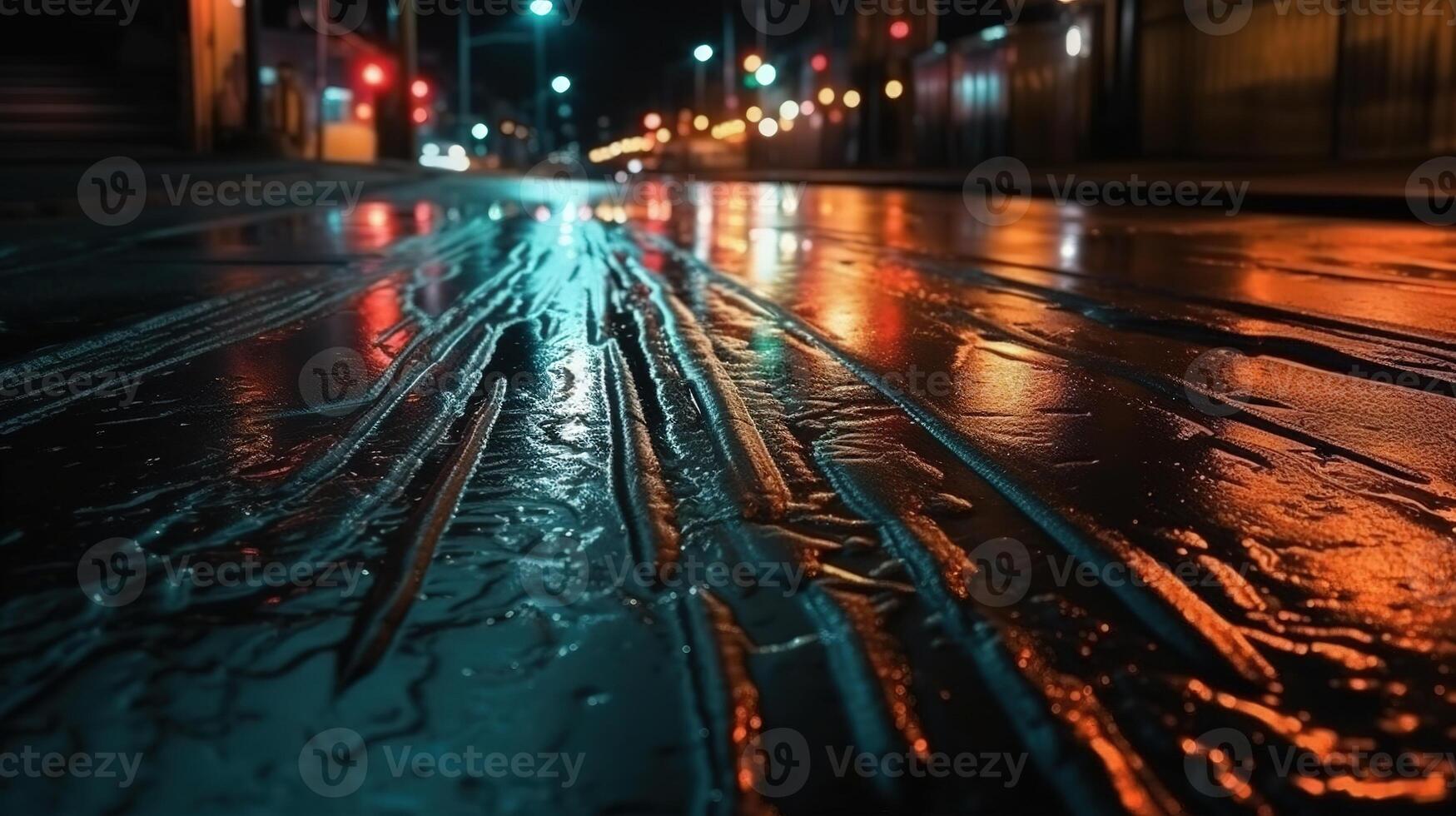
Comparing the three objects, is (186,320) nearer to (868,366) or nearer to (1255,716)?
(868,366)

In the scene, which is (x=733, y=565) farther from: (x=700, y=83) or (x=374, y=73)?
(x=700, y=83)

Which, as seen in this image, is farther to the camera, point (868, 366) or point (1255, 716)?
point (868, 366)

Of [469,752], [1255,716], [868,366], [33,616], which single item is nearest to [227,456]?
[33,616]

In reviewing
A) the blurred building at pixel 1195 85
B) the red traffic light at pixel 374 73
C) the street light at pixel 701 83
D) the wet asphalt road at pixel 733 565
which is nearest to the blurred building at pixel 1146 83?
the blurred building at pixel 1195 85

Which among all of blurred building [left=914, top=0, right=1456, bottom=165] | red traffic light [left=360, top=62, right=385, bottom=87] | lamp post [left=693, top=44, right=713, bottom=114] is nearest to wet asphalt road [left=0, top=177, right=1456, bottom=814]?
blurred building [left=914, top=0, right=1456, bottom=165]

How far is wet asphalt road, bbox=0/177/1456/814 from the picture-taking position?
1966 millimetres

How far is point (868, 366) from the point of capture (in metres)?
5.36

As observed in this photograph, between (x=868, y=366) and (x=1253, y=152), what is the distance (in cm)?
2392

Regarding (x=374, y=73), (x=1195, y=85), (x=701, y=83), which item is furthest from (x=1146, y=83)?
(x=701, y=83)

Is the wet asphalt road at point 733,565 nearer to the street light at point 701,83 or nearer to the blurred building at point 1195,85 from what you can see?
the blurred building at point 1195,85

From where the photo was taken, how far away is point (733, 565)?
283cm

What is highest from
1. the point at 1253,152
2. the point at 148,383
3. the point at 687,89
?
the point at 687,89

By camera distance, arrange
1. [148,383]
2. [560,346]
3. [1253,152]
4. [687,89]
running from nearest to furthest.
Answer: [148,383], [560,346], [1253,152], [687,89]

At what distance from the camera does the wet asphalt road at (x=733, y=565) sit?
6.45 feet
